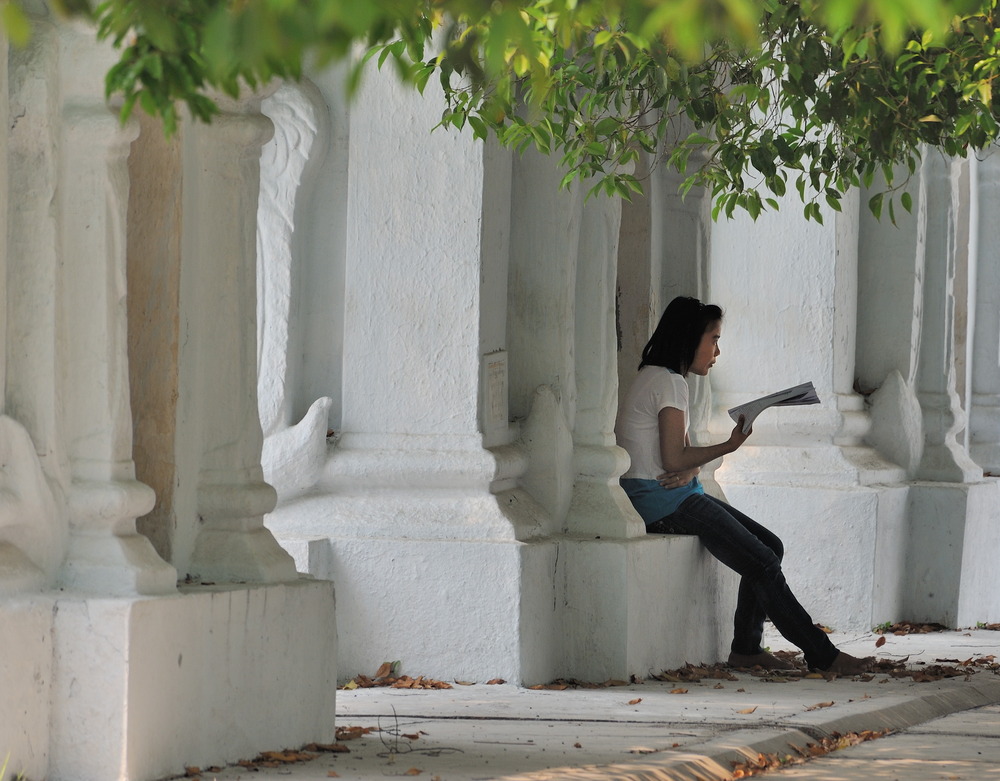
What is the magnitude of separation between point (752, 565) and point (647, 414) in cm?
79

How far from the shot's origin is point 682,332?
25.5 ft

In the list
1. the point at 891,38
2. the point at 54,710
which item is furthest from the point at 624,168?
the point at 891,38

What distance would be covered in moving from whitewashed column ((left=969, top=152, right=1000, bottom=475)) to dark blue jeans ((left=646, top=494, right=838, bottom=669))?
5.35 m

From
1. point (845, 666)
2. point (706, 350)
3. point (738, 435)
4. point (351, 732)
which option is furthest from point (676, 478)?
point (351, 732)

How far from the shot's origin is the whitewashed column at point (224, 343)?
5.48 metres

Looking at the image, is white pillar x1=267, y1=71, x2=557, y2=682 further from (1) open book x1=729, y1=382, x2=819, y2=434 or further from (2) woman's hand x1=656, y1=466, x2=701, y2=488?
(1) open book x1=729, y1=382, x2=819, y2=434

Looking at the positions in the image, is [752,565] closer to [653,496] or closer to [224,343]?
[653,496]

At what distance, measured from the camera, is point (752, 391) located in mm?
9867

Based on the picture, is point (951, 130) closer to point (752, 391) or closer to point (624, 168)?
point (624, 168)

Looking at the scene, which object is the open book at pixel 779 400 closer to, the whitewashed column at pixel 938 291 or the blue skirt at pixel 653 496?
the blue skirt at pixel 653 496

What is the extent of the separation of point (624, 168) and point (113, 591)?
3479 millimetres

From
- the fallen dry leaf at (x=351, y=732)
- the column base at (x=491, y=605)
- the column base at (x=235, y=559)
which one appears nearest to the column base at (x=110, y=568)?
the column base at (x=235, y=559)

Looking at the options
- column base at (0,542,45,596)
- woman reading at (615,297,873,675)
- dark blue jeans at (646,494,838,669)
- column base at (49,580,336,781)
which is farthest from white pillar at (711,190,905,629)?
column base at (0,542,45,596)

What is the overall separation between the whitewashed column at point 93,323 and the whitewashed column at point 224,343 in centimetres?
43
